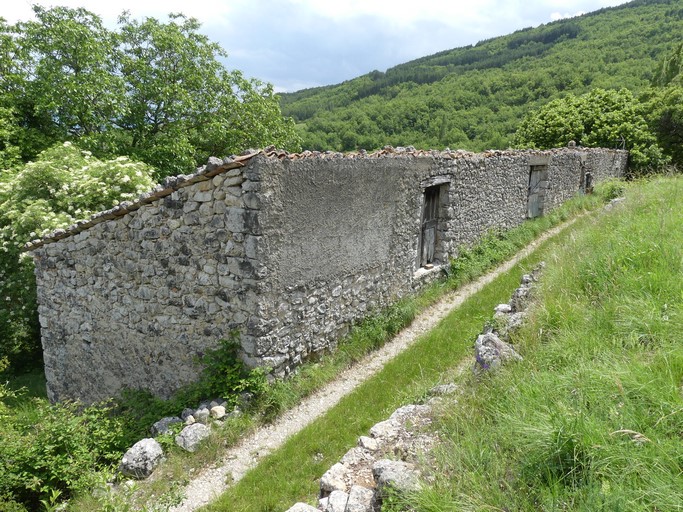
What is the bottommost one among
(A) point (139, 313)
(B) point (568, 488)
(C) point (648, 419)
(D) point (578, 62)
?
(A) point (139, 313)

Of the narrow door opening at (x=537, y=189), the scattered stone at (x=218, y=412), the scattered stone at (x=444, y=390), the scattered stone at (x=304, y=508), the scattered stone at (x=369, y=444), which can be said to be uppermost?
the narrow door opening at (x=537, y=189)

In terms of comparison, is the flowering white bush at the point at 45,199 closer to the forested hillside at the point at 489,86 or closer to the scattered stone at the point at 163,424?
the scattered stone at the point at 163,424

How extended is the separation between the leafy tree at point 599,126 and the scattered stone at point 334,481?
73.9ft

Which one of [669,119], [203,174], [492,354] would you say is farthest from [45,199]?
[669,119]

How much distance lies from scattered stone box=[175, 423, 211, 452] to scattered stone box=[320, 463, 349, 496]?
2.03 m

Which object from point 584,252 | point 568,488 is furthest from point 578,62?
point 568,488

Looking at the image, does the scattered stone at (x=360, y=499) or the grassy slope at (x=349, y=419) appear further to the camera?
the grassy slope at (x=349, y=419)

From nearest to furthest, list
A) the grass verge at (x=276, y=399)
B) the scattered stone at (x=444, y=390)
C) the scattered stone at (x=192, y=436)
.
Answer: the scattered stone at (x=444, y=390), the grass verge at (x=276, y=399), the scattered stone at (x=192, y=436)

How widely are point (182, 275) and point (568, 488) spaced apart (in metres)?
5.07

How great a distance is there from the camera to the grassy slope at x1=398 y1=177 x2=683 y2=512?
2080 millimetres

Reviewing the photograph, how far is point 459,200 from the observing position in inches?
382

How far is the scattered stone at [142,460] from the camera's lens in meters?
4.38

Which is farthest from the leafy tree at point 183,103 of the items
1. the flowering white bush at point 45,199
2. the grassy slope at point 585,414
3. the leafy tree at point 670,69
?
the leafy tree at point 670,69

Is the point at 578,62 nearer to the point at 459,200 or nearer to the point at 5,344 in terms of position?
the point at 459,200
